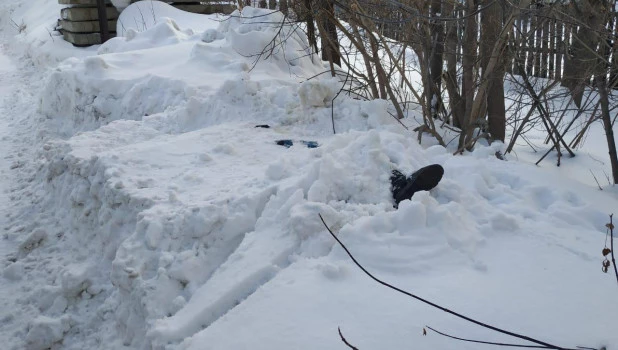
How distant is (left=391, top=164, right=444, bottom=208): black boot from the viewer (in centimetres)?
379

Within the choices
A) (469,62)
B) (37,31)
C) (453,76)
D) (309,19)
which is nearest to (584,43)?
(469,62)

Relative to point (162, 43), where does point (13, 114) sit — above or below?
below

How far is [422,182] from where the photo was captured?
384cm

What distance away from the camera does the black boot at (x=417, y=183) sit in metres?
3.79

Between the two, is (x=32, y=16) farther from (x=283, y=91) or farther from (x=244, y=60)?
(x=283, y=91)

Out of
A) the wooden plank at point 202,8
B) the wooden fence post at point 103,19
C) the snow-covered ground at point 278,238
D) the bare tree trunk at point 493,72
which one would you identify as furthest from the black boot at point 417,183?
the wooden plank at point 202,8

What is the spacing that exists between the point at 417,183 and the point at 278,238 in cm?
96

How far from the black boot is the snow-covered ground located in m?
0.06

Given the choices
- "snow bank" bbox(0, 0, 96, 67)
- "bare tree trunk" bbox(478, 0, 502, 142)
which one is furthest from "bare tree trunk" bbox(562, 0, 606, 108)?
"snow bank" bbox(0, 0, 96, 67)

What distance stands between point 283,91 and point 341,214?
2856mm

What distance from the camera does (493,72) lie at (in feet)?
18.3

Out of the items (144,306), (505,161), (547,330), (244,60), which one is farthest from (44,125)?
(547,330)

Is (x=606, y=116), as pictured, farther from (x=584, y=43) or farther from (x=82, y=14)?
(x=82, y=14)

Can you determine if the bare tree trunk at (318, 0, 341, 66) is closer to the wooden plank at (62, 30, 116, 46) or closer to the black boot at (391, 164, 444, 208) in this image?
the black boot at (391, 164, 444, 208)
